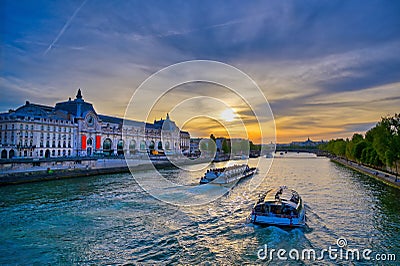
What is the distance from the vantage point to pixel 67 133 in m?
58.6

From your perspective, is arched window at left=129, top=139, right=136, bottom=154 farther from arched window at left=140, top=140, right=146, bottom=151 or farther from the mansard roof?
the mansard roof

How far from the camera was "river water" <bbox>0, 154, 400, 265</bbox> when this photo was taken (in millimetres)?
11539

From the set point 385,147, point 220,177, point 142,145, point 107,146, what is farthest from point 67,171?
point 142,145

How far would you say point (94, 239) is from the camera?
43.5 ft

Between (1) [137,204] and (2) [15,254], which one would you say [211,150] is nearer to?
(1) [137,204]

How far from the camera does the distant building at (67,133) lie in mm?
48250

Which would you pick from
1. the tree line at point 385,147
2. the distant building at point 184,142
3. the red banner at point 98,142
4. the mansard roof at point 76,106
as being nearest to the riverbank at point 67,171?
the red banner at point 98,142

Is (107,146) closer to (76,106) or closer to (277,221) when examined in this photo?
(76,106)

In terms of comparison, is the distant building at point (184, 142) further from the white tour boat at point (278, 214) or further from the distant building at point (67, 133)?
the white tour boat at point (278, 214)

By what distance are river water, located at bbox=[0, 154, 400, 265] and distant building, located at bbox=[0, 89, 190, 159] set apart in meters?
29.3

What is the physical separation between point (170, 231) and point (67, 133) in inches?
1999

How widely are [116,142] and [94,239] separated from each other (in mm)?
64304

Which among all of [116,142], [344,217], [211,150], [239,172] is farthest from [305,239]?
[211,150]

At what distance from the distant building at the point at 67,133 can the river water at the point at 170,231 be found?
96.1 feet
